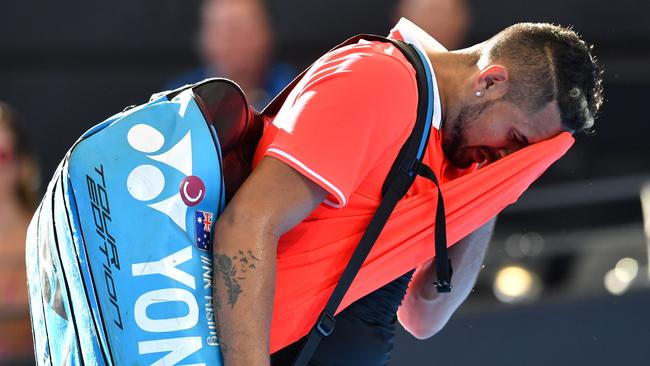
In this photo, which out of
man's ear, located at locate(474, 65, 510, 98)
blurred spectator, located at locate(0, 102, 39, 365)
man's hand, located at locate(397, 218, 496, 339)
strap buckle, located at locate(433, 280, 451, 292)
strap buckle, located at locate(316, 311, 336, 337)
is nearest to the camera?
strap buckle, located at locate(316, 311, 336, 337)

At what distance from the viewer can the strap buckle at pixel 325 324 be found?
2.17 metres

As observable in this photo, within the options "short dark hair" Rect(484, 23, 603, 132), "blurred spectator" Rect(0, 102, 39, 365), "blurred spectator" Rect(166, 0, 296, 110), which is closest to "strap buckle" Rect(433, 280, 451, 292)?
"short dark hair" Rect(484, 23, 603, 132)

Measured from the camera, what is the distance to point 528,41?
89.9 inches

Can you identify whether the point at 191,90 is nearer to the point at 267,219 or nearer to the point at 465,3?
the point at 267,219

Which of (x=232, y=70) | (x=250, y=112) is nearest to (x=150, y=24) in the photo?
(x=232, y=70)

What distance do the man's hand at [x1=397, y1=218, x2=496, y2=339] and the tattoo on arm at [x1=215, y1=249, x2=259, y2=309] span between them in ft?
2.69

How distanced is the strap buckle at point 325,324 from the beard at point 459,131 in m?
0.50

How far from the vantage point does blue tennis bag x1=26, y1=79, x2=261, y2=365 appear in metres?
2.01

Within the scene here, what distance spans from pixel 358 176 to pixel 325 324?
0.33m

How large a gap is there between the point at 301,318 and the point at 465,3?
3.73 m

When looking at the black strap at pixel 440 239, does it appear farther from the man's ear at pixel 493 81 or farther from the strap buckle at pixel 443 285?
the man's ear at pixel 493 81

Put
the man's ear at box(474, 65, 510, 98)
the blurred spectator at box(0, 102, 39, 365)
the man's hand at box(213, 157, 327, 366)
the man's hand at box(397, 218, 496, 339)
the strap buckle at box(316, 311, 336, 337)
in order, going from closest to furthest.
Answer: the man's hand at box(213, 157, 327, 366)
the strap buckle at box(316, 311, 336, 337)
the man's ear at box(474, 65, 510, 98)
the man's hand at box(397, 218, 496, 339)
the blurred spectator at box(0, 102, 39, 365)

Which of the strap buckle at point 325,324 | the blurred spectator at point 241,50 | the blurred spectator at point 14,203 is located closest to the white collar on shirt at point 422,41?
the strap buckle at point 325,324

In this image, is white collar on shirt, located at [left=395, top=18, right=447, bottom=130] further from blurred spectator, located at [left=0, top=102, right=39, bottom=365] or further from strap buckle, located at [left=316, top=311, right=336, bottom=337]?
blurred spectator, located at [left=0, top=102, right=39, bottom=365]
